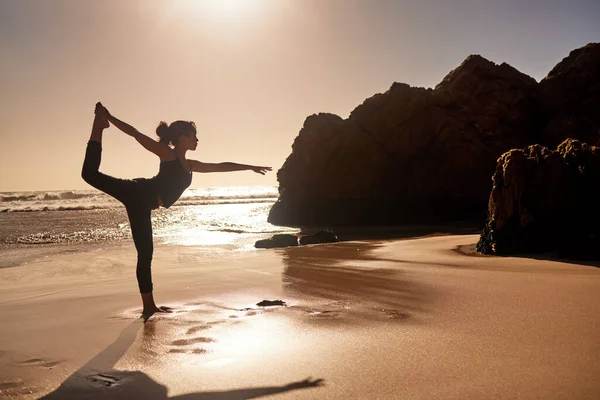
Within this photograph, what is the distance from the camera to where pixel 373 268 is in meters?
6.84

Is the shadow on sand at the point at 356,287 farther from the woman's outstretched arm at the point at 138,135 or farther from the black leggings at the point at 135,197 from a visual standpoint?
the woman's outstretched arm at the point at 138,135

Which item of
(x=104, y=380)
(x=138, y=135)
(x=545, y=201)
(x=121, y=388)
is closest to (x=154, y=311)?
(x=138, y=135)

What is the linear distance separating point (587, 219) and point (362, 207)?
48.1 feet

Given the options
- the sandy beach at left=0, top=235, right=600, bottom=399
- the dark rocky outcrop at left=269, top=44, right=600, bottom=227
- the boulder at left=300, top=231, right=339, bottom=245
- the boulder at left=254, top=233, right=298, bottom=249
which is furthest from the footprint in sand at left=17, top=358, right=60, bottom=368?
the dark rocky outcrop at left=269, top=44, right=600, bottom=227

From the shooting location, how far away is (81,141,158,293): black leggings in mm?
4037

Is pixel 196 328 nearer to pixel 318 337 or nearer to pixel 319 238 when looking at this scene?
pixel 318 337

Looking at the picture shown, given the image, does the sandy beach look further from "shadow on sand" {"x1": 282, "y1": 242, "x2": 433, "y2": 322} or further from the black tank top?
the black tank top

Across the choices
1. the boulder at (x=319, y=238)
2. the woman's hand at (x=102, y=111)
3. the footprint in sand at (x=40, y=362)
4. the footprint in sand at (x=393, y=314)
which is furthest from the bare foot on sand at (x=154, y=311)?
the boulder at (x=319, y=238)

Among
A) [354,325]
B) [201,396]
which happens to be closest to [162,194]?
[354,325]

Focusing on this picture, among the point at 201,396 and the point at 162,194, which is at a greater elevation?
the point at 162,194

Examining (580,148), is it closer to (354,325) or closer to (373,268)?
(373,268)

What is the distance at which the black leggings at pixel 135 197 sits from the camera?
4.04 meters

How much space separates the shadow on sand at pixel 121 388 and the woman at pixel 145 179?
1.47 m

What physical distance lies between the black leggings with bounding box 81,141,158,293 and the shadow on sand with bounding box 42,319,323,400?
1674mm
